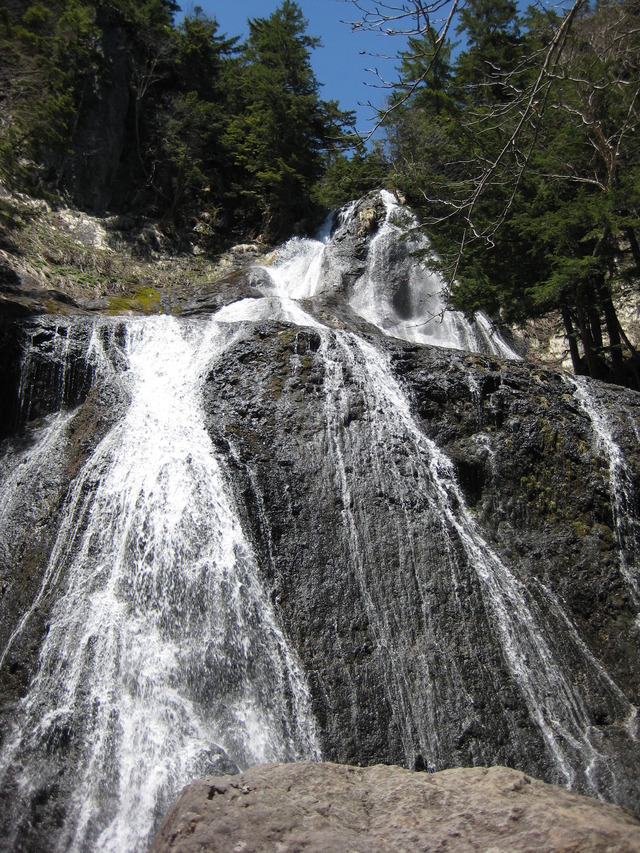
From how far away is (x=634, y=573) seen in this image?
701cm

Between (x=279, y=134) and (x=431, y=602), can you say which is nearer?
(x=431, y=602)

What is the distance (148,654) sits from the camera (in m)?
5.51

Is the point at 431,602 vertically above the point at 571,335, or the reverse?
the point at 571,335

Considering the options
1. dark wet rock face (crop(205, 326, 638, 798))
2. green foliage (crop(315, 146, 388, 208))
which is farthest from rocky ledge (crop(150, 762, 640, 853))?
green foliage (crop(315, 146, 388, 208))

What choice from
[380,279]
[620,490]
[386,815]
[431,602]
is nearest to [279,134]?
[380,279]

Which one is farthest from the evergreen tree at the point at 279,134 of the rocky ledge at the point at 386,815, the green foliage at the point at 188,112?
the rocky ledge at the point at 386,815

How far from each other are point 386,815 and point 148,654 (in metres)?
3.47

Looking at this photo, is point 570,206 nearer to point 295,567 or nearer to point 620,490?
point 620,490

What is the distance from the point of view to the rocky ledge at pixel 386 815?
228cm

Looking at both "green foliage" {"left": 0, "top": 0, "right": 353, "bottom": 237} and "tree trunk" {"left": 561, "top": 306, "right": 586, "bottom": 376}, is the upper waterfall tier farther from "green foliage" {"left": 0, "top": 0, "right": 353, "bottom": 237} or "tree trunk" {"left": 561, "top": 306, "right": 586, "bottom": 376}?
"green foliage" {"left": 0, "top": 0, "right": 353, "bottom": 237}

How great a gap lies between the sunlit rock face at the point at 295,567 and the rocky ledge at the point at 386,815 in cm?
217

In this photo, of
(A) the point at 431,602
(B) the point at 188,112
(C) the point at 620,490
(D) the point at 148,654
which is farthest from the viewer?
(B) the point at 188,112

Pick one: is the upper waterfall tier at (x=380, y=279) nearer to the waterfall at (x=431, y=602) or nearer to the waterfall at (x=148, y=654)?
the waterfall at (x=431, y=602)

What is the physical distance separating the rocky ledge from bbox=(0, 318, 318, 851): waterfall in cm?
220
